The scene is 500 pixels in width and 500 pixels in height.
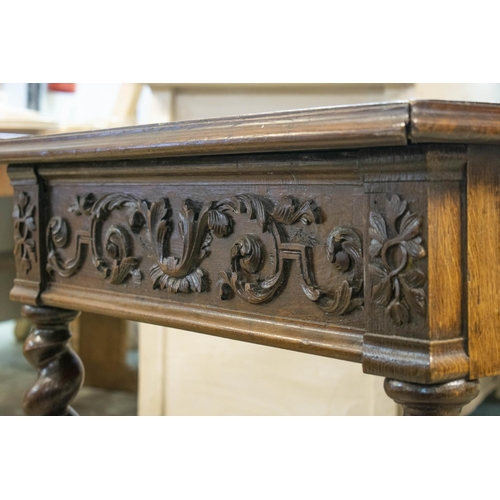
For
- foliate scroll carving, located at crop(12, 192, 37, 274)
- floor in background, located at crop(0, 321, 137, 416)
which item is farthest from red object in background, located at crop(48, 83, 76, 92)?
foliate scroll carving, located at crop(12, 192, 37, 274)

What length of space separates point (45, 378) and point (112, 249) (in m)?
0.30

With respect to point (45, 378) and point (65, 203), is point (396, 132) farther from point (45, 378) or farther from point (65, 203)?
point (45, 378)

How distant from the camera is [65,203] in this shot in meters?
0.90

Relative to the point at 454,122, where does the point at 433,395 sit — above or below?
below

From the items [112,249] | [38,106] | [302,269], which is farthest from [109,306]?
[38,106]

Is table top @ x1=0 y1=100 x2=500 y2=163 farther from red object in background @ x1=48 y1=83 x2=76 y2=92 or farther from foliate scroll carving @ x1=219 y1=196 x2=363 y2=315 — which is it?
red object in background @ x1=48 y1=83 x2=76 y2=92

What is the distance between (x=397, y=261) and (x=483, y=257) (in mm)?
73

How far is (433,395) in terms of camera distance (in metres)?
0.55

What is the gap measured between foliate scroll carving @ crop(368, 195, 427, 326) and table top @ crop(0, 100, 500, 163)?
63 mm

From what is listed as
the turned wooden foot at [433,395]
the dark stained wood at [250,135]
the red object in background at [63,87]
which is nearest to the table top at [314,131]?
the dark stained wood at [250,135]

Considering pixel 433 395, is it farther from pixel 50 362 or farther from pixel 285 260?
pixel 50 362

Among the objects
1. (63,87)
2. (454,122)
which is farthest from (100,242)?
(63,87)

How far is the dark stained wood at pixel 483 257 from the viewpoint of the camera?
1.80 ft

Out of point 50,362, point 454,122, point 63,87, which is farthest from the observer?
point 63,87
